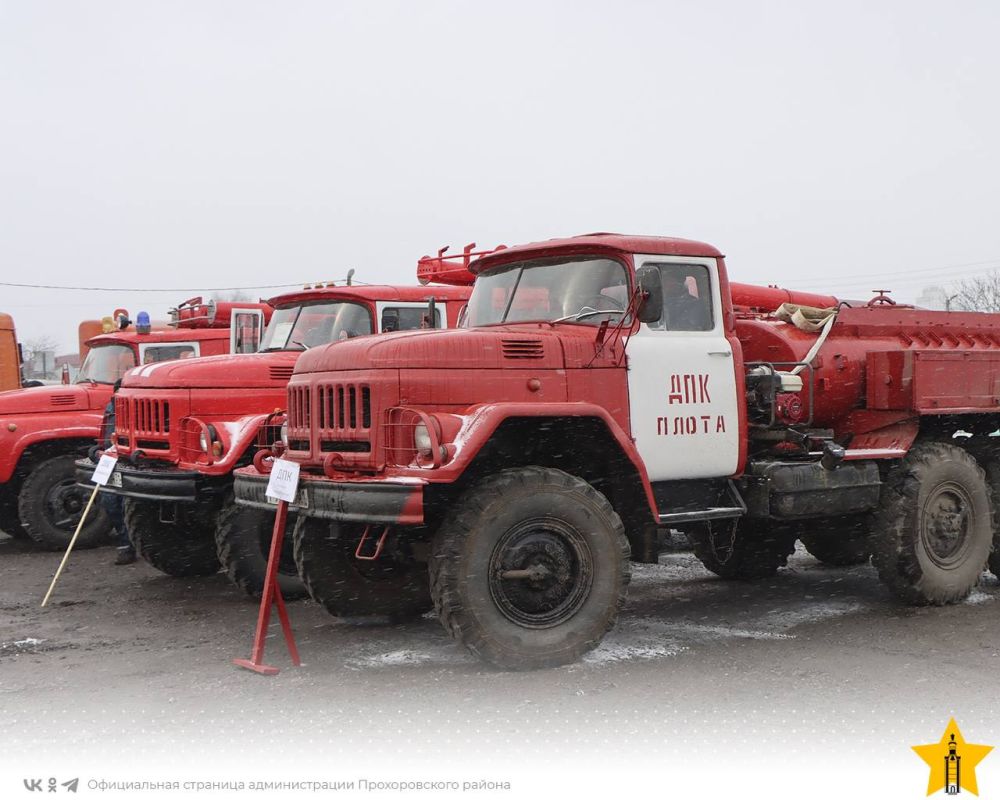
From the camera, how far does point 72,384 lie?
38.6 ft

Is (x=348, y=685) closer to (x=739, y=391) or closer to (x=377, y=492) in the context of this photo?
(x=377, y=492)

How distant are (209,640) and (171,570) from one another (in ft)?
7.75

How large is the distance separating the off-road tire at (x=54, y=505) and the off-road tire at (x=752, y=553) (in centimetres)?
610

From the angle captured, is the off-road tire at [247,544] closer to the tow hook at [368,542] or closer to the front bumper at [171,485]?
the front bumper at [171,485]

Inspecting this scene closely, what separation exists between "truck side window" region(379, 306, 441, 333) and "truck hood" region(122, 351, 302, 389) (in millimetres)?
919

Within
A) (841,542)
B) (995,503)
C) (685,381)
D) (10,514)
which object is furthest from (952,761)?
(10,514)

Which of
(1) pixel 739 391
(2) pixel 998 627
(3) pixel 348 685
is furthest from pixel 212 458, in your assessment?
(2) pixel 998 627

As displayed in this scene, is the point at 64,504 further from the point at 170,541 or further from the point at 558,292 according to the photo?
the point at 558,292

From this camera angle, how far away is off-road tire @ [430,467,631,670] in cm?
576

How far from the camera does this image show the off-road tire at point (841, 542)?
8.34 m

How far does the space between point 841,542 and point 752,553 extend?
33.5 inches

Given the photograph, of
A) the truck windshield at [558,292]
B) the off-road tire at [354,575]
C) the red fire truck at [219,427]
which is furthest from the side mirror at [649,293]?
the red fire truck at [219,427]

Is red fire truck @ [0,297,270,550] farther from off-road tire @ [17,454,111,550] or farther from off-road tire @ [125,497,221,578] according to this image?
off-road tire @ [125,497,221,578]

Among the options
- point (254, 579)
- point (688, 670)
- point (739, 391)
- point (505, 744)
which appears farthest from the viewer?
point (254, 579)
